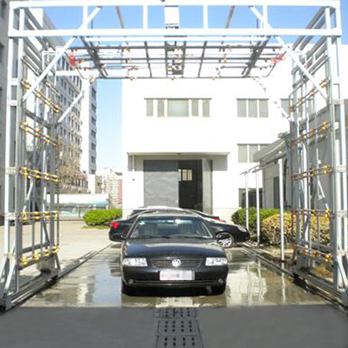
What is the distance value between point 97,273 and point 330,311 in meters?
5.32

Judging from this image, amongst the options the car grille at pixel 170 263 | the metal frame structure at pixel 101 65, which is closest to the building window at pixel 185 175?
the metal frame structure at pixel 101 65

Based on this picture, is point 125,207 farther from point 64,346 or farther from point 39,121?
point 64,346

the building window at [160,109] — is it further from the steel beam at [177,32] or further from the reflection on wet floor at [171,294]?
Result: the steel beam at [177,32]

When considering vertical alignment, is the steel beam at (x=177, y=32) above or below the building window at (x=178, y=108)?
below

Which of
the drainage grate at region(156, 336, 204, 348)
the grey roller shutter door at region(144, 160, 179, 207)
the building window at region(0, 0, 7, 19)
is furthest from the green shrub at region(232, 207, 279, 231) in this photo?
the building window at region(0, 0, 7, 19)

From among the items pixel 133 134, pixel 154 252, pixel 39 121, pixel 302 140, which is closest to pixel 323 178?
pixel 302 140

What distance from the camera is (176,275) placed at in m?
6.77

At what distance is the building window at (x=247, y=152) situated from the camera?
25484 mm

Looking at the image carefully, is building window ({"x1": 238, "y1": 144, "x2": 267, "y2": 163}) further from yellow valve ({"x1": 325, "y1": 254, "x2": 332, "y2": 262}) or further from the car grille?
the car grille

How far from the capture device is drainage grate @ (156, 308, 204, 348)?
4.92 meters

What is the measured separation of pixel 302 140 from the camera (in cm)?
838

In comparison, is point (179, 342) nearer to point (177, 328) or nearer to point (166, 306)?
point (177, 328)

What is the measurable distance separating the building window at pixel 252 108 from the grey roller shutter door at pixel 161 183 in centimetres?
519

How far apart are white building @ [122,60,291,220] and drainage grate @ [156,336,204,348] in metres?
18.5
